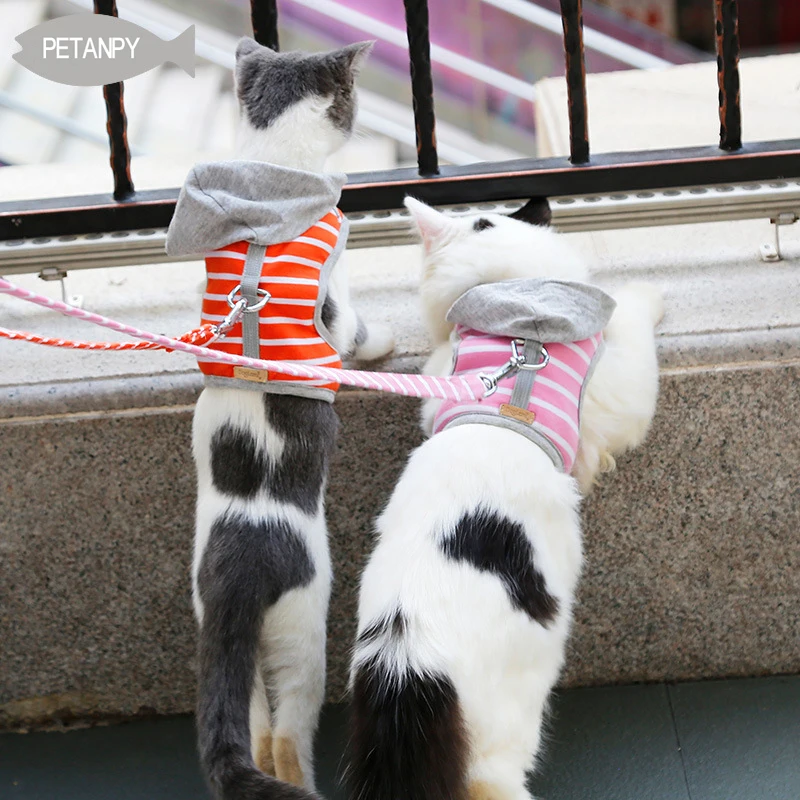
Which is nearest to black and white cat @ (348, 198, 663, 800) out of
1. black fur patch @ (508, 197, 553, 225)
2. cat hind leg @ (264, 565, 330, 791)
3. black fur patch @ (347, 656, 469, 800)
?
black fur patch @ (347, 656, 469, 800)

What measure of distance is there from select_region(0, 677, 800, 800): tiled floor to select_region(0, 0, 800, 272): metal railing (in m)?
0.95

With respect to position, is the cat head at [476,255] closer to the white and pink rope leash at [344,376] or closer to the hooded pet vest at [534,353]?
the hooded pet vest at [534,353]

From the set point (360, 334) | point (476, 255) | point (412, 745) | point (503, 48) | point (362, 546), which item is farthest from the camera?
point (503, 48)

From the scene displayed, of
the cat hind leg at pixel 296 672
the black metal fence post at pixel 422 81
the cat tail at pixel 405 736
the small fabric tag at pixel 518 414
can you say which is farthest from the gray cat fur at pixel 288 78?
the cat tail at pixel 405 736

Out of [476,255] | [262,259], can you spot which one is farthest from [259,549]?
[476,255]

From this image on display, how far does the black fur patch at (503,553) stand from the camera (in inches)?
52.0

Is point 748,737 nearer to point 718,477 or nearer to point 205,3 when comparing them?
point 718,477

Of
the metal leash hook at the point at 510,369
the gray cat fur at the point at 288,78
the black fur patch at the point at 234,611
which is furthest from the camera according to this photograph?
the gray cat fur at the point at 288,78

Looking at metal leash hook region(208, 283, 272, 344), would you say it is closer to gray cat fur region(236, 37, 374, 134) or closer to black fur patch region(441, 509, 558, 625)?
gray cat fur region(236, 37, 374, 134)

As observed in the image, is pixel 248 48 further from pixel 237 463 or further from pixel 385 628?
pixel 385 628

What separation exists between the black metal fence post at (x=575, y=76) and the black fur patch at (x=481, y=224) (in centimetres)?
26

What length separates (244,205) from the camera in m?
1.56

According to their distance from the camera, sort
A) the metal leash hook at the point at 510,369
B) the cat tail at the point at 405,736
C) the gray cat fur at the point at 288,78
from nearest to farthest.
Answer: the cat tail at the point at 405,736 → the metal leash hook at the point at 510,369 → the gray cat fur at the point at 288,78

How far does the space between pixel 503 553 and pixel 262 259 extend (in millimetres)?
627
